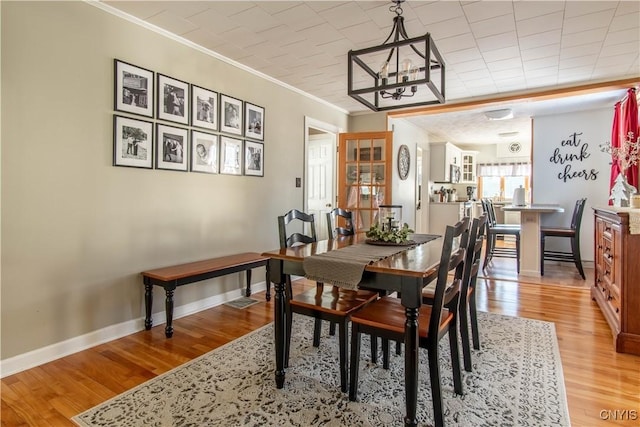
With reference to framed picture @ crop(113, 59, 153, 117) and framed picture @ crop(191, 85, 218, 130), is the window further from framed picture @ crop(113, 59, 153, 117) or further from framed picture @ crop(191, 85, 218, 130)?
framed picture @ crop(113, 59, 153, 117)

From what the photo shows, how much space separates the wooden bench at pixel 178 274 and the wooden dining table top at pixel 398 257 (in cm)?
69

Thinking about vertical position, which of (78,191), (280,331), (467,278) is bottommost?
(280,331)

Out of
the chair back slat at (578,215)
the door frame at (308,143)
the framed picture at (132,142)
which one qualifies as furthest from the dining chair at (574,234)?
the framed picture at (132,142)

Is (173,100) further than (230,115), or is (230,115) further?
(230,115)

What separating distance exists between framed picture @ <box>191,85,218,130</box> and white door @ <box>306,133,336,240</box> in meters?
2.30

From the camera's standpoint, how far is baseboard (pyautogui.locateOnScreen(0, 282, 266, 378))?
2211mm

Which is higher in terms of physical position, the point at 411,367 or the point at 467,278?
the point at 467,278

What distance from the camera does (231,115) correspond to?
11.9 feet

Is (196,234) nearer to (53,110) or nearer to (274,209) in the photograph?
(274,209)

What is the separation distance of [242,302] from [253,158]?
154 cm

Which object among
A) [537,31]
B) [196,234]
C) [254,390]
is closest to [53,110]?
[196,234]

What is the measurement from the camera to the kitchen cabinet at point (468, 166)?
9.20 m

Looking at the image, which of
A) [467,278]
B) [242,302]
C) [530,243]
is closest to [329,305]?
[467,278]

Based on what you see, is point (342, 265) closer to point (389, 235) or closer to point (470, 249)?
point (389, 235)
